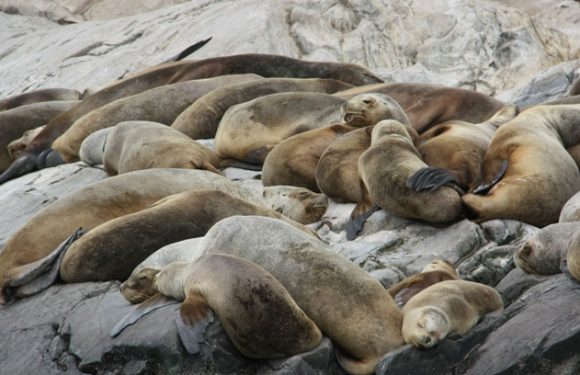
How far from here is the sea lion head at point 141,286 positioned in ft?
21.2

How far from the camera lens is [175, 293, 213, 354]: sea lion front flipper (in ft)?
18.0

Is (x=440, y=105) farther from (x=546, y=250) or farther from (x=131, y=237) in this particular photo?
(x=546, y=250)

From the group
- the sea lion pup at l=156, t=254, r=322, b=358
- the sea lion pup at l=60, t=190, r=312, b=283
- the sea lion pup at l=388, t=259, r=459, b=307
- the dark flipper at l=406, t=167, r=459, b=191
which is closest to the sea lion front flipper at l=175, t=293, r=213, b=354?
the sea lion pup at l=156, t=254, r=322, b=358

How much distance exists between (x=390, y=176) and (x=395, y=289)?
141 centimetres

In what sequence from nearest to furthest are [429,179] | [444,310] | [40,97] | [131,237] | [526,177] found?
[444,310] < [131,237] < [429,179] < [526,177] < [40,97]

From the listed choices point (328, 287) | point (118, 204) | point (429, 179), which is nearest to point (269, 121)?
point (118, 204)

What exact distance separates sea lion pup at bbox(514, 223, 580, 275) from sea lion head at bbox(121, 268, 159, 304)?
1.91 m

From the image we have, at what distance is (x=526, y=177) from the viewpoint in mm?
7520

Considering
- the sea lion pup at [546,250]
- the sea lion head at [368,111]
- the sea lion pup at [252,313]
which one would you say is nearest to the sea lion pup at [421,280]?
the sea lion pup at [546,250]

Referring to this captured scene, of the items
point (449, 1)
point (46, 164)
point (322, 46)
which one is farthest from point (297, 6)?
point (46, 164)

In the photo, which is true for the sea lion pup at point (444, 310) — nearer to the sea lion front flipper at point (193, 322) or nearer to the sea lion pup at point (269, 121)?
the sea lion front flipper at point (193, 322)

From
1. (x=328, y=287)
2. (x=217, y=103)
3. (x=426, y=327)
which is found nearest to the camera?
(x=426, y=327)

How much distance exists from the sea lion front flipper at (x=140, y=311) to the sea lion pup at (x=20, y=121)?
20.9 ft

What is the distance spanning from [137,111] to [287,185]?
3191 millimetres
